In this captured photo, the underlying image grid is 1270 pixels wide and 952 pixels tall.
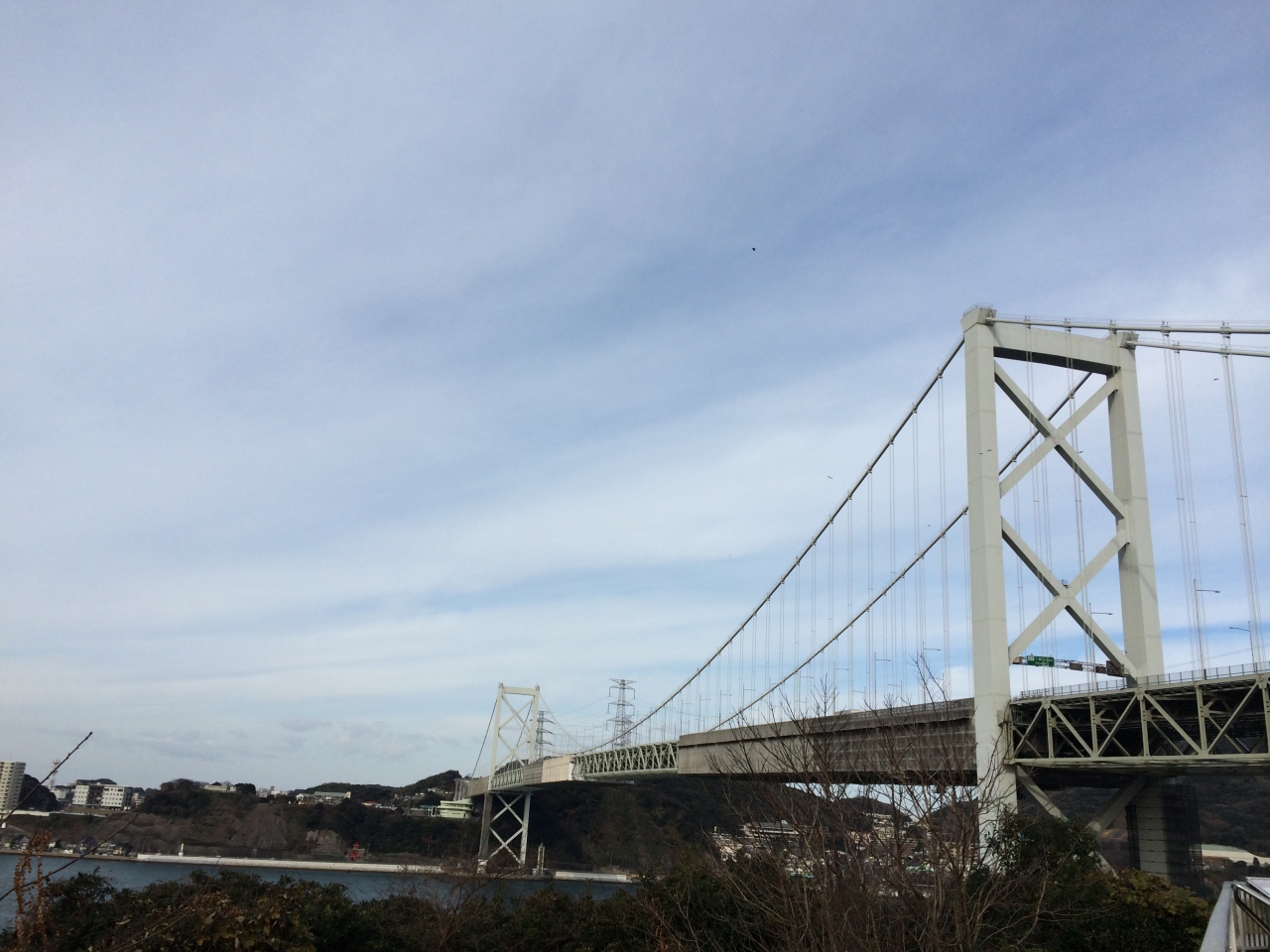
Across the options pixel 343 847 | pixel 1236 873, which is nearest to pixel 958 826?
pixel 1236 873

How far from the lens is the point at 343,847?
219ft

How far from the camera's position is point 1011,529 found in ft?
62.4

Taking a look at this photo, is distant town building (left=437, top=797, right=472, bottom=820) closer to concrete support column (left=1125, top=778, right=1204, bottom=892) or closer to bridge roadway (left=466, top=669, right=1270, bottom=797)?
bridge roadway (left=466, top=669, right=1270, bottom=797)

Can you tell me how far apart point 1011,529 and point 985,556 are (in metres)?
1.19

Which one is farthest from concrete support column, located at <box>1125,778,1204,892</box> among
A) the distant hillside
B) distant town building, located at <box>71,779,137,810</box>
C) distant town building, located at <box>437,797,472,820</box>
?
distant town building, located at <box>71,779,137,810</box>

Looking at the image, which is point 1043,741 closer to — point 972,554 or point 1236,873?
point 972,554

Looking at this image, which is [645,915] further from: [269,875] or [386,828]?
[386,828]

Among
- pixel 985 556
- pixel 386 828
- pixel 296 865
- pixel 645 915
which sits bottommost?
pixel 296 865

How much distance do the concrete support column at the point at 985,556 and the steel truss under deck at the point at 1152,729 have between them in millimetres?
422

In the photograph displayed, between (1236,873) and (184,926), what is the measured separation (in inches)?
1221

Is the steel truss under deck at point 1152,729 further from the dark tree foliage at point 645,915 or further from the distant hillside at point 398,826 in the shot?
the distant hillside at point 398,826

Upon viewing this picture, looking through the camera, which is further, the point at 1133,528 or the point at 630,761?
the point at 630,761

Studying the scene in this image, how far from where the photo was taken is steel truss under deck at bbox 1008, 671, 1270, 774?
553 inches

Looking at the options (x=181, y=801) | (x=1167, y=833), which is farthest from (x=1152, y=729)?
(x=181, y=801)
